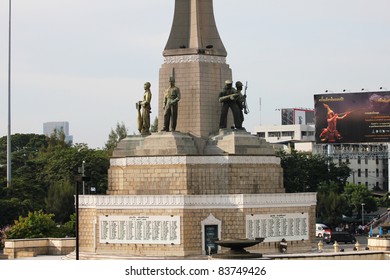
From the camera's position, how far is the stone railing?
66.4m

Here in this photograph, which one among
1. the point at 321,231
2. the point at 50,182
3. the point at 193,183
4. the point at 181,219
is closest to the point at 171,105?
the point at 193,183

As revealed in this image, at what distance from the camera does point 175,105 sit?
62531mm

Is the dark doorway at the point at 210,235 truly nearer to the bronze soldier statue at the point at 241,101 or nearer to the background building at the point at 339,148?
the bronze soldier statue at the point at 241,101

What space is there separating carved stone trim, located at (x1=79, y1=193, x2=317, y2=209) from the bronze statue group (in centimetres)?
406

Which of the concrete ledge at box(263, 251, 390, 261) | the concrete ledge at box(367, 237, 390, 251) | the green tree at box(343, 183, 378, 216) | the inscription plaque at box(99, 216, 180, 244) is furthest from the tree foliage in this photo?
the concrete ledge at box(263, 251, 390, 261)

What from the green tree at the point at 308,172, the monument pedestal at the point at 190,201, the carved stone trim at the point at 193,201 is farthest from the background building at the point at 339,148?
the carved stone trim at the point at 193,201

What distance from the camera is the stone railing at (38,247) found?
6638cm

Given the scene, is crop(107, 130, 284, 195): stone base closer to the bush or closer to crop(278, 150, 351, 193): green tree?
the bush

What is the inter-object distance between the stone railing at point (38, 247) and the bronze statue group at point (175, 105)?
740 centimetres

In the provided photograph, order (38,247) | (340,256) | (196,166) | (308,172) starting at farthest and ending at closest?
(308,172) → (38,247) → (196,166) → (340,256)

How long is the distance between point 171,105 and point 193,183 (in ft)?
13.4

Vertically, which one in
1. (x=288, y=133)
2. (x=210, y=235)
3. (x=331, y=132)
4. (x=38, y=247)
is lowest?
(x=38, y=247)

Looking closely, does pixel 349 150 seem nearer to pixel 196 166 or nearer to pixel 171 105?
pixel 171 105
